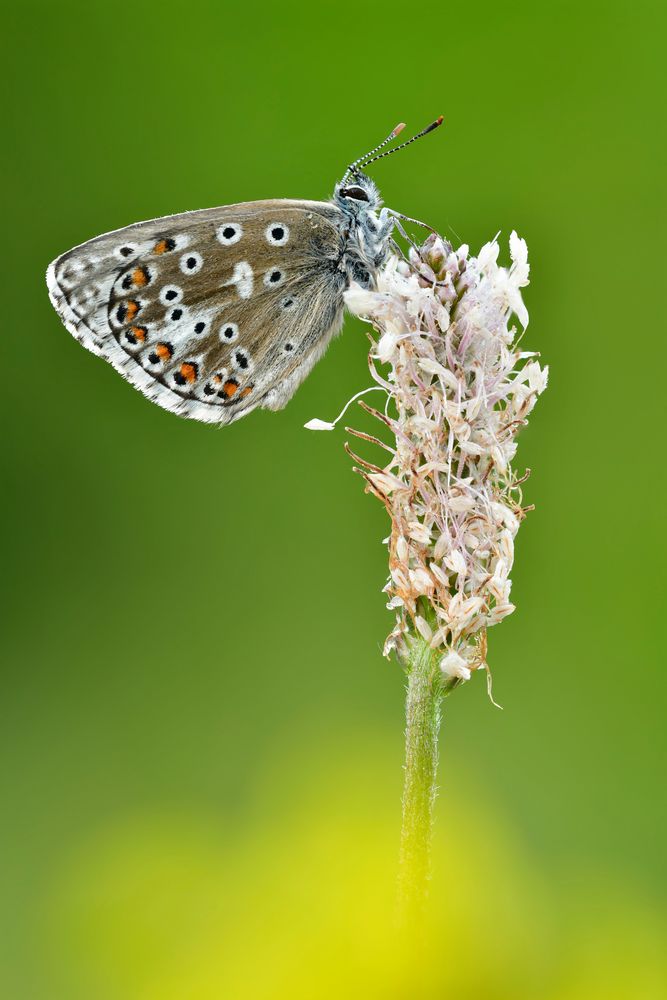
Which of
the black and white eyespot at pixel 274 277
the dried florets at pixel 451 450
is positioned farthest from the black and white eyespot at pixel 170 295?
the dried florets at pixel 451 450

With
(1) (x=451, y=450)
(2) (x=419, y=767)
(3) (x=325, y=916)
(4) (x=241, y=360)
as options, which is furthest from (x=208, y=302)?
(3) (x=325, y=916)

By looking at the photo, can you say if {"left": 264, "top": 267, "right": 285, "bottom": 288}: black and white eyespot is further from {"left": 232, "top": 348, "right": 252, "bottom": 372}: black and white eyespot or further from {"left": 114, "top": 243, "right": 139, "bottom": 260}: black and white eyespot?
{"left": 114, "top": 243, "right": 139, "bottom": 260}: black and white eyespot

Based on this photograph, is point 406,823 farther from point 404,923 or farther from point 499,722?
point 499,722

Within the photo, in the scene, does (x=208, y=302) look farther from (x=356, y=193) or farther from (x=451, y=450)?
(x=451, y=450)

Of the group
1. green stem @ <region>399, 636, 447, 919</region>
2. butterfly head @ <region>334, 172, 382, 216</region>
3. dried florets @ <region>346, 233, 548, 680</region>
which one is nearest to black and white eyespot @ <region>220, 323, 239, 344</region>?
butterfly head @ <region>334, 172, 382, 216</region>

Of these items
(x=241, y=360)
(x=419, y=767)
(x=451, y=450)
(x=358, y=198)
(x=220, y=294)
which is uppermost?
(x=358, y=198)

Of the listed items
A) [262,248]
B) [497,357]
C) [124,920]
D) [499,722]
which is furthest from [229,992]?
[499,722]

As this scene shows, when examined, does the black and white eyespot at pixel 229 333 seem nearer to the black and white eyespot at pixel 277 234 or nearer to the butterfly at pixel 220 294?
the butterfly at pixel 220 294
